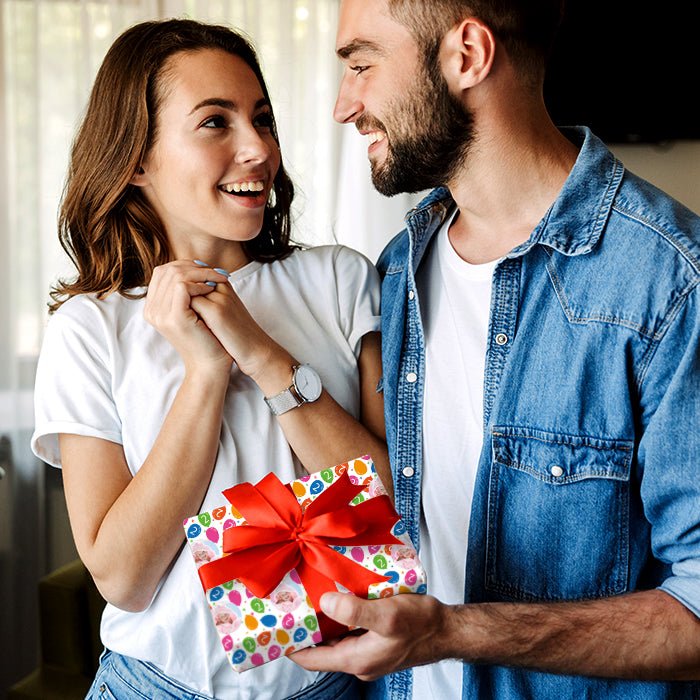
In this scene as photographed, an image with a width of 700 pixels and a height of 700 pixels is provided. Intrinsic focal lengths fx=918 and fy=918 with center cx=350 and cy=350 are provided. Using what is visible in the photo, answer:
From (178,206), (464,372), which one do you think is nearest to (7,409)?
(178,206)

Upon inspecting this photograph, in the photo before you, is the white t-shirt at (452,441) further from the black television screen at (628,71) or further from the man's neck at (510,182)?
the black television screen at (628,71)

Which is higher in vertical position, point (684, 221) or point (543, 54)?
point (543, 54)

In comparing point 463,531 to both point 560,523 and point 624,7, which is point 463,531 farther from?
point 624,7

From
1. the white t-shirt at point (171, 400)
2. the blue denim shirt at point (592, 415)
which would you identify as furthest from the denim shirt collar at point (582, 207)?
the white t-shirt at point (171, 400)

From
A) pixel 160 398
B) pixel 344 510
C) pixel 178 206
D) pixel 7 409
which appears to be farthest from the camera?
pixel 7 409

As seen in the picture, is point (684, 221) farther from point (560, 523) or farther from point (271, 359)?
point (271, 359)

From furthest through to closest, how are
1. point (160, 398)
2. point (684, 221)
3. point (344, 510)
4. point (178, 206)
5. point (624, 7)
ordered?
point (624, 7), point (178, 206), point (160, 398), point (684, 221), point (344, 510)

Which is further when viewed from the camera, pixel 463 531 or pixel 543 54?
pixel 543 54

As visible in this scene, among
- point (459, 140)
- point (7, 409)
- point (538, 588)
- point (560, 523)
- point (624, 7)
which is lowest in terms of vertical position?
point (7, 409)

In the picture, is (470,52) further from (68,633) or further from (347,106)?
(68,633)

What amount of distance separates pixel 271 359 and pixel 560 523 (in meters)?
0.47

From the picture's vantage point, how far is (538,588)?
1312 millimetres

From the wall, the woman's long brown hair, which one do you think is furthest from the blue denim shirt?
the wall

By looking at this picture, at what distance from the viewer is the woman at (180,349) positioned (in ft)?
4.27
